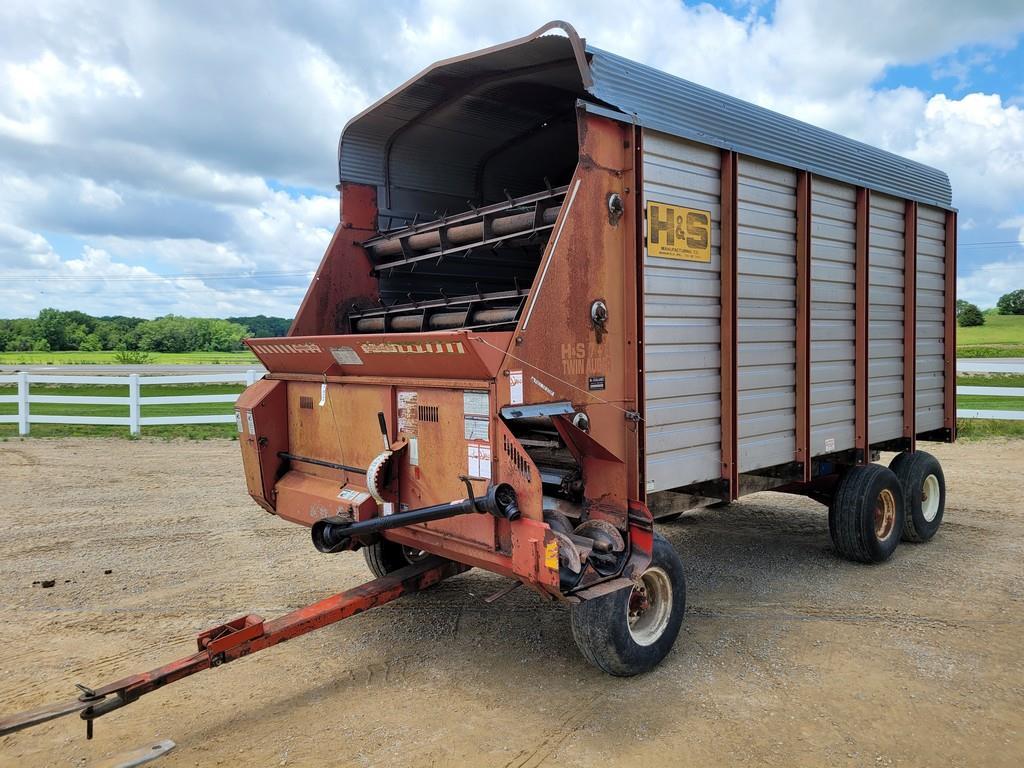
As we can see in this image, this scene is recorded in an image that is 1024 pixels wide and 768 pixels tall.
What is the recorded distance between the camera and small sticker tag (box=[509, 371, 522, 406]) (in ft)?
12.3

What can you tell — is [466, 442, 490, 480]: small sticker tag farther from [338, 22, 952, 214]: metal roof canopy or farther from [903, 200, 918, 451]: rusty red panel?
[903, 200, 918, 451]: rusty red panel

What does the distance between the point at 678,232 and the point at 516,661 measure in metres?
2.68

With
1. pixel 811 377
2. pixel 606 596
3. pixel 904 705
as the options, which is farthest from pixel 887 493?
pixel 606 596

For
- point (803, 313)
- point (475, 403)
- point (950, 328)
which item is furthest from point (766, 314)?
point (950, 328)

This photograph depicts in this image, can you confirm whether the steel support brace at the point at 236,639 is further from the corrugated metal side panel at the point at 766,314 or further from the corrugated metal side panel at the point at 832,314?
the corrugated metal side panel at the point at 832,314

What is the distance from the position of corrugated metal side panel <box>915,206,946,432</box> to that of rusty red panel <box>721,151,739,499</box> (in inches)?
117

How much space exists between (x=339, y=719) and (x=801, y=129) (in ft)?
15.7

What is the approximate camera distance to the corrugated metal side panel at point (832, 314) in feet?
18.3

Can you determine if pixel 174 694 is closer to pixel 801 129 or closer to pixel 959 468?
pixel 801 129

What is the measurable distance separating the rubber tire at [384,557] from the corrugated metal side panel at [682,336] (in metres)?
2.15

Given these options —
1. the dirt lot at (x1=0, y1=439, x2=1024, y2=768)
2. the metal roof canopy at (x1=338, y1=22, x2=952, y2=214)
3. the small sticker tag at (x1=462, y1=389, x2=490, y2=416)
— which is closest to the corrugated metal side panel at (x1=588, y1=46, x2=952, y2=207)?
the metal roof canopy at (x1=338, y1=22, x2=952, y2=214)

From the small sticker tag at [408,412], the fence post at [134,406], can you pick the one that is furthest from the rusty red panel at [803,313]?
the fence post at [134,406]

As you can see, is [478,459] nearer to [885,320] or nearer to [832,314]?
[832,314]

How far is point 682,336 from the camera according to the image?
4559 mm
